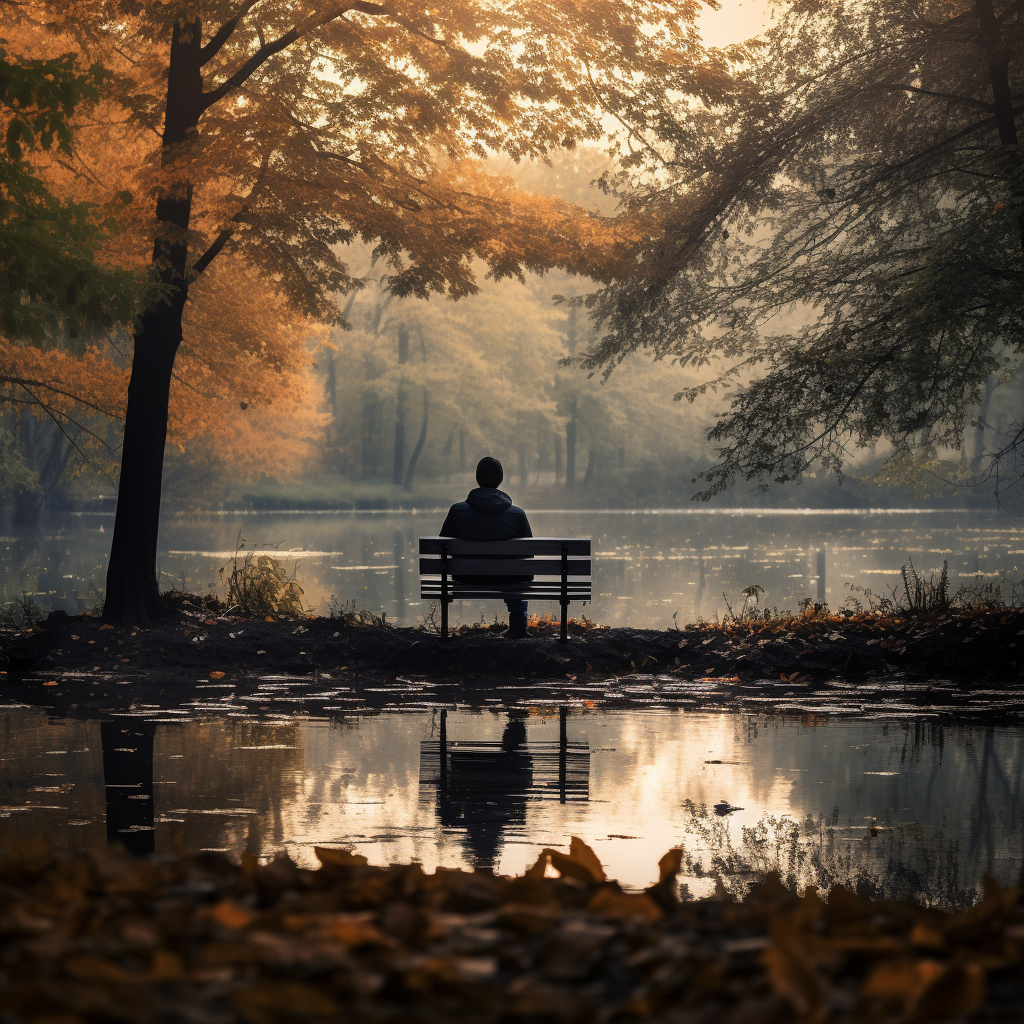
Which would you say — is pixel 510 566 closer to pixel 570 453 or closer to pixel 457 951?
pixel 457 951

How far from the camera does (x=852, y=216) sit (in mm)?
14922

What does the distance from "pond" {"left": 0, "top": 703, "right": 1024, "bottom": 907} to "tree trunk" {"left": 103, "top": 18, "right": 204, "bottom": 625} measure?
14.0 feet

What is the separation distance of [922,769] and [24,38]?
15.9 metres

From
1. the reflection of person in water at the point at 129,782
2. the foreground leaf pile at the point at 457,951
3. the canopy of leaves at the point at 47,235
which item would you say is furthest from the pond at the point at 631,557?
the foreground leaf pile at the point at 457,951

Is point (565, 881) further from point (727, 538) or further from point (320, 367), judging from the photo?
point (320, 367)

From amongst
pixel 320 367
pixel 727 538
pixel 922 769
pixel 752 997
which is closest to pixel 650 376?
pixel 320 367

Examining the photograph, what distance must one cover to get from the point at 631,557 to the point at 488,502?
19339 mm

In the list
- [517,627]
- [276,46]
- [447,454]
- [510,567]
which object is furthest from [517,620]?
[447,454]

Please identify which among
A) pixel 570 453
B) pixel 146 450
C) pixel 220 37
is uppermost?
pixel 570 453

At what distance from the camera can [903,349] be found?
13.1 meters

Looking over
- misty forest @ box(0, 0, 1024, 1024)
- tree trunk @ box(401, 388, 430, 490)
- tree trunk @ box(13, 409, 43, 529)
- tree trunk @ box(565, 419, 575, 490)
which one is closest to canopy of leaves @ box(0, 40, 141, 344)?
misty forest @ box(0, 0, 1024, 1024)

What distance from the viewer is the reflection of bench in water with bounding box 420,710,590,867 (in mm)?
6332

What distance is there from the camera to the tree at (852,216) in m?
12.7

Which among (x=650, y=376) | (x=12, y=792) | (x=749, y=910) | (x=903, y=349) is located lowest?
(x=12, y=792)
